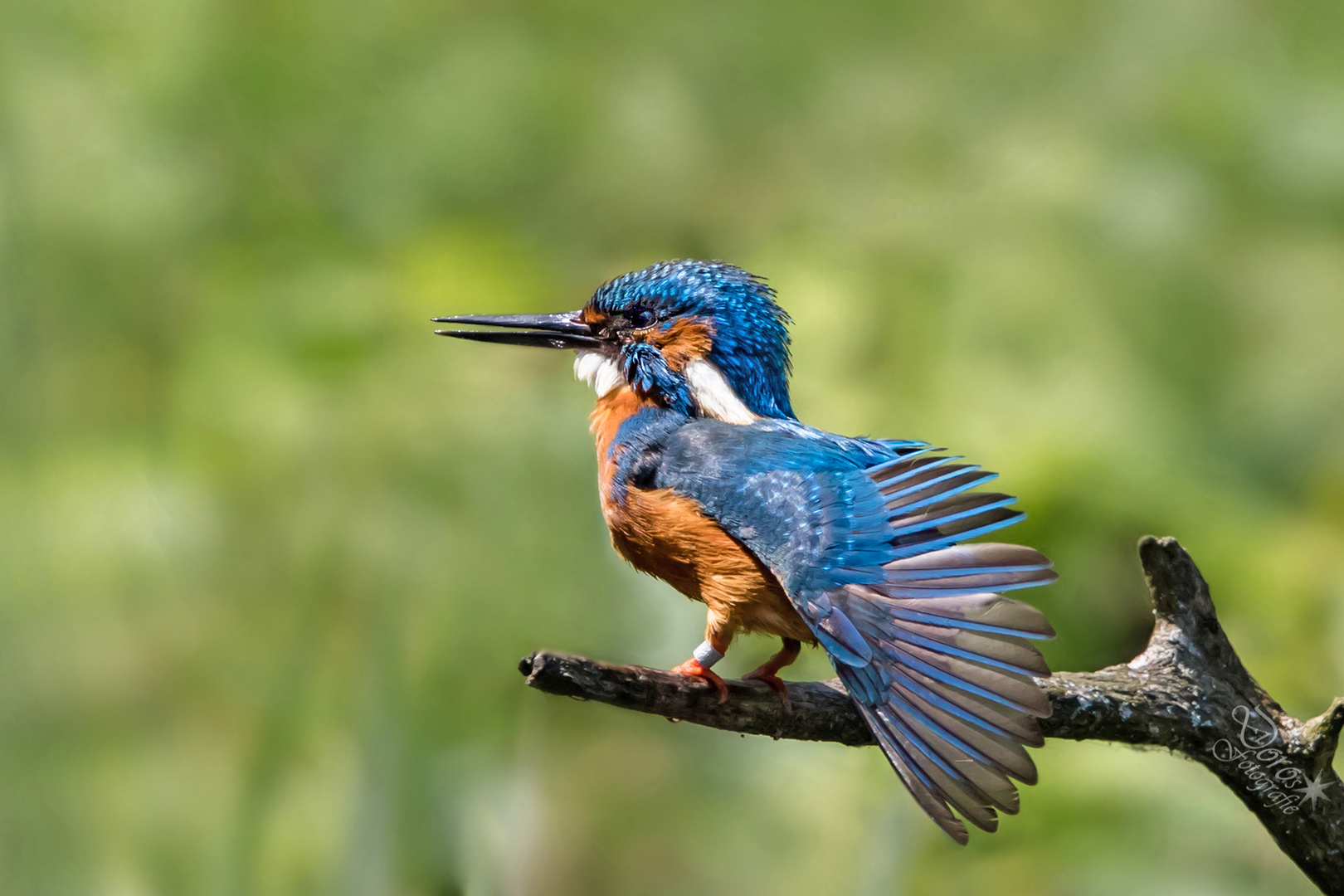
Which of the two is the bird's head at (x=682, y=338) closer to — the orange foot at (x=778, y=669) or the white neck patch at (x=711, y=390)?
the white neck patch at (x=711, y=390)

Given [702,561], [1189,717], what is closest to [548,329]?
[702,561]

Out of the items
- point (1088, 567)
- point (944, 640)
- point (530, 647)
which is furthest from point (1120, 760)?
point (944, 640)

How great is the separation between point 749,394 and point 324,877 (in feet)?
3.54

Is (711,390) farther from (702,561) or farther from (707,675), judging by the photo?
(707,675)

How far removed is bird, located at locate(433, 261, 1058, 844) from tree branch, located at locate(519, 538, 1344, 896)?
5cm

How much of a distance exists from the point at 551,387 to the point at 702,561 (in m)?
1.55

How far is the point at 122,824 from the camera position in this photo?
2680mm

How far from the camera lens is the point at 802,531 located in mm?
1752

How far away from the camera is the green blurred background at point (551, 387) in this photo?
2.75 meters
